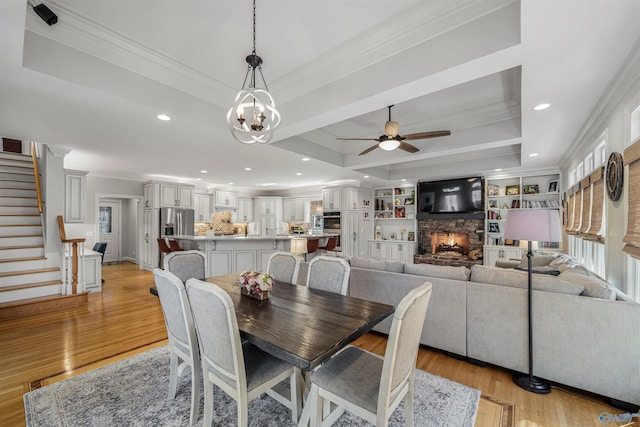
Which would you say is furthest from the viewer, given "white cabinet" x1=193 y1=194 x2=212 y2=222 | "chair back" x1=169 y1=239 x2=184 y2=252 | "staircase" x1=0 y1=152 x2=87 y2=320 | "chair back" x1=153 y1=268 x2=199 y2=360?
"white cabinet" x1=193 y1=194 x2=212 y2=222

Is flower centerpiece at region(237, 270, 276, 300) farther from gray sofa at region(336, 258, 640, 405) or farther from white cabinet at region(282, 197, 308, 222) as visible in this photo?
white cabinet at region(282, 197, 308, 222)

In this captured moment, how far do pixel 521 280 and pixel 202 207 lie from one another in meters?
8.38

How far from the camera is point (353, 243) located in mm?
7984

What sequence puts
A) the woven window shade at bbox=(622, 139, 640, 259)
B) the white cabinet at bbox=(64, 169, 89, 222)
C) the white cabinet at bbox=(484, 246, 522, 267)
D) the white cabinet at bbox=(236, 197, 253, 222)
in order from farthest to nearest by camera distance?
1. the white cabinet at bbox=(236, 197, 253, 222)
2. the white cabinet at bbox=(484, 246, 522, 267)
3. the white cabinet at bbox=(64, 169, 89, 222)
4. the woven window shade at bbox=(622, 139, 640, 259)

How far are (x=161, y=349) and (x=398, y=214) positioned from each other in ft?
21.9

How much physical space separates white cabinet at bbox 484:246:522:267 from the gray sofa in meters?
3.74

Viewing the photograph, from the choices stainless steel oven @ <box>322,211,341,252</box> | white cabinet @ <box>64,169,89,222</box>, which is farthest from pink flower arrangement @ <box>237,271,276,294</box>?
stainless steel oven @ <box>322,211,341,252</box>

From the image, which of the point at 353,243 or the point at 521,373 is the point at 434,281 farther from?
the point at 353,243

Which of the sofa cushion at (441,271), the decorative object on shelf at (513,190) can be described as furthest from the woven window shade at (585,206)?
the decorative object on shelf at (513,190)

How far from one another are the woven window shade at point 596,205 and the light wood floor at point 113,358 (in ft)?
5.59

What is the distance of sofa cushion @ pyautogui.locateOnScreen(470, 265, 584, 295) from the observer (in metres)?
2.25

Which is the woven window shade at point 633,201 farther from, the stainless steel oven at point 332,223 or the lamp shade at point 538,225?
the stainless steel oven at point 332,223

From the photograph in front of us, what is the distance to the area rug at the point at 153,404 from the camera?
6.23 feet

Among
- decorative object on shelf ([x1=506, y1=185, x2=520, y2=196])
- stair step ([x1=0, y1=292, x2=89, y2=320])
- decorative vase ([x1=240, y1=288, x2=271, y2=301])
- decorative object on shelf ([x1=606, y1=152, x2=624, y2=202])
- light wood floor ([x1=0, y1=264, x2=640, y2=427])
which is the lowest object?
light wood floor ([x1=0, y1=264, x2=640, y2=427])
